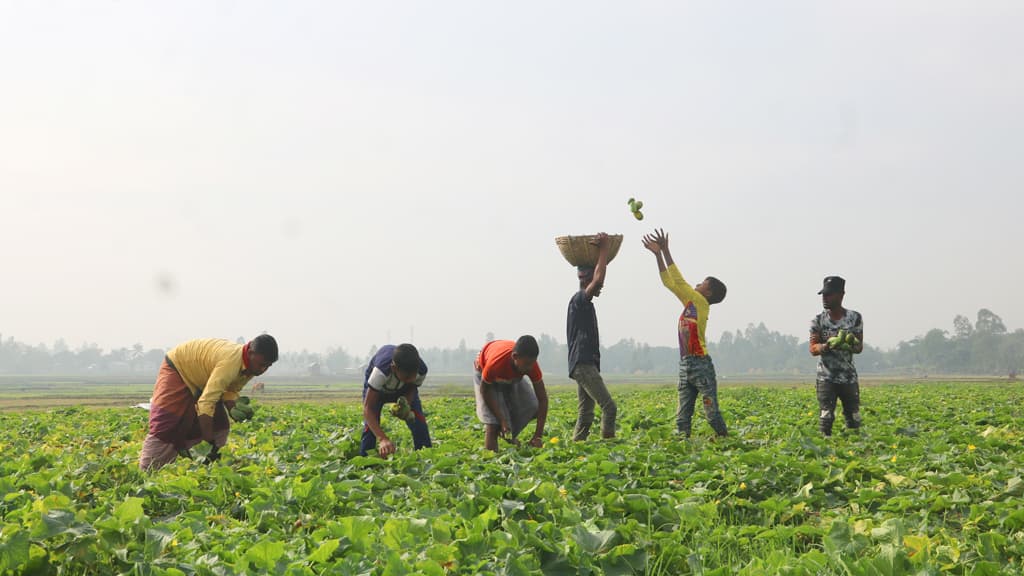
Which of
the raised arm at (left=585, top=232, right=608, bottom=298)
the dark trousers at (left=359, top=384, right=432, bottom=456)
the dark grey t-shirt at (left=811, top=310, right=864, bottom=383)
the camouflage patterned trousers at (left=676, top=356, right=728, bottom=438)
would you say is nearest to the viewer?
the dark trousers at (left=359, top=384, right=432, bottom=456)

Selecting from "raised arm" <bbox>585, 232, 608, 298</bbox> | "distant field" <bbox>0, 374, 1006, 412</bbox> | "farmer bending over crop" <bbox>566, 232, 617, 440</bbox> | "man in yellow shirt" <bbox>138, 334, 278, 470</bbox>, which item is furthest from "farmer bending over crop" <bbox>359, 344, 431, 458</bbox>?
"distant field" <bbox>0, 374, 1006, 412</bbox>

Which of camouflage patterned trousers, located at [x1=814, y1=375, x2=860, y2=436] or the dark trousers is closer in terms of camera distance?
the dark trousers

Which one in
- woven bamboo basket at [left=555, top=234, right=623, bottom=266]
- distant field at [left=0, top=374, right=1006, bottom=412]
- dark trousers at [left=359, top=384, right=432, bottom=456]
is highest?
woven bamboo basket at [left=555, top=234, right=623, bottom=266]

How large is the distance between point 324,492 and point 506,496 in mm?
1240

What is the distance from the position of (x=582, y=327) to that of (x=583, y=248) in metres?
0.86

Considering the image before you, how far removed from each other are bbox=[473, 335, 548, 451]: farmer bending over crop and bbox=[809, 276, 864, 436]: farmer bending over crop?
332 centimetres

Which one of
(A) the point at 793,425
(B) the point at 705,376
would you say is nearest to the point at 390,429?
(B) the point at 705,376

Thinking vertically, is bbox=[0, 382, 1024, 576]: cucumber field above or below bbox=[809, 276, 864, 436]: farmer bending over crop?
below

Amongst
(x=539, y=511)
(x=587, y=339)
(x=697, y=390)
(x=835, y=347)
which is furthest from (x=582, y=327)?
(x=539, y=511)

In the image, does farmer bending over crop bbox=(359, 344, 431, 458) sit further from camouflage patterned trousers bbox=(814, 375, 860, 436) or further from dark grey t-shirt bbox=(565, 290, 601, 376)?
camouflage patterned trousers bbox=(814, 375, 860, 436)

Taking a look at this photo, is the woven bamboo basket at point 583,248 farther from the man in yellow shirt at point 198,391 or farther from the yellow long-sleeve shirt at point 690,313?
the man in yellow shirt at point 198,391

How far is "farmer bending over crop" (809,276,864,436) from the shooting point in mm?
8680

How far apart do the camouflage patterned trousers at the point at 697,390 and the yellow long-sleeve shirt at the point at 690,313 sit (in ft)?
0.41

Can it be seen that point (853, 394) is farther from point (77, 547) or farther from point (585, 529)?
point (77, 547)
